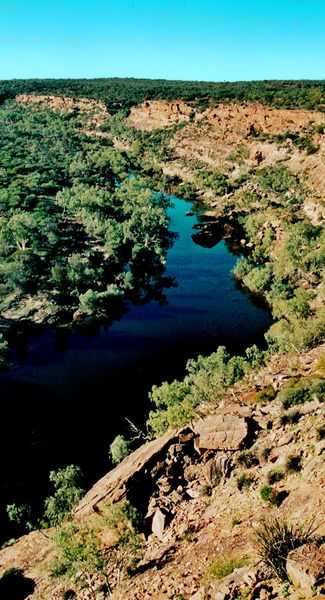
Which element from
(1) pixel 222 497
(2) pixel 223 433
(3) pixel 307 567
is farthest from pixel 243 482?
(3) pixel 307 567

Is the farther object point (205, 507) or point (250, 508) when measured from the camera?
point (205, 507)

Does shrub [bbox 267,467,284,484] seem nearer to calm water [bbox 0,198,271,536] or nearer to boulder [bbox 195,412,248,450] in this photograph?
boulder [bbox 195,412,248,450]

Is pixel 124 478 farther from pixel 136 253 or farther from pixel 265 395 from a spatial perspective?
pixel 136 253

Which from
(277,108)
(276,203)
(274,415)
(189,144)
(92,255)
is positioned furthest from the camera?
(189,144)

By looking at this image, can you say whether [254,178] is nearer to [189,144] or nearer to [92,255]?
[189,144]

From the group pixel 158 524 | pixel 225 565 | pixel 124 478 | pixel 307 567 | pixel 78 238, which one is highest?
pixel 78 238

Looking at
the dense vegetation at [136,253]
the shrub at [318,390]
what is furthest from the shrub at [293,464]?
the shrub at [318,390]

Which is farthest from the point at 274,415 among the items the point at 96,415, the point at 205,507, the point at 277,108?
the point at 277,108
